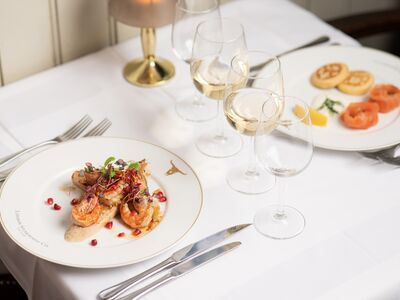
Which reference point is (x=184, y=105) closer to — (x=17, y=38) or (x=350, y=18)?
(x=17, y=38)

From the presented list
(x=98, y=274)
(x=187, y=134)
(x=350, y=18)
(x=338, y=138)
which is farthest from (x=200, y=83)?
(x=350, y=18)

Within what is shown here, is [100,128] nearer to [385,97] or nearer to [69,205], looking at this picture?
[69,205]

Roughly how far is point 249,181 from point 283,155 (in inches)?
6.7

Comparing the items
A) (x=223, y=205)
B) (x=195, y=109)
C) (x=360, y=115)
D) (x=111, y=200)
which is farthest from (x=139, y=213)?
(x=360, y=115)

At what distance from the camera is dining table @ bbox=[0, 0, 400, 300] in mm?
1195

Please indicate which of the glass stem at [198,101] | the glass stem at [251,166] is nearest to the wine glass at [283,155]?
the glass stem at [251,166]

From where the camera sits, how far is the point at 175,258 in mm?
1220

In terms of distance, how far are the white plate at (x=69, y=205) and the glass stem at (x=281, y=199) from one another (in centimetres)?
14

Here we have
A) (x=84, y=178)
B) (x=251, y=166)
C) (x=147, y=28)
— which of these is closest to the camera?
(x=84, y=178)

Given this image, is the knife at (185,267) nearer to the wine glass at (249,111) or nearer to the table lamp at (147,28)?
the wine glass at (249,111)

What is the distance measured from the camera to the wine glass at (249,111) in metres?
1.32

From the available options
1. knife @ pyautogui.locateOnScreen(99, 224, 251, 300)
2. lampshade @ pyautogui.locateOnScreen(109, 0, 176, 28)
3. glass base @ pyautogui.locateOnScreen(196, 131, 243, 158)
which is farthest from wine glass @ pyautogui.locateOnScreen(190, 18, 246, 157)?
knife @ pyautogui.locateOnScreen(99, 224, 251, 300)

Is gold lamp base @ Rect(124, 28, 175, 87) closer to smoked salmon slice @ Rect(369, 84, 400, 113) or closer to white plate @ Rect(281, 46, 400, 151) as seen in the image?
white plate @ Rect(281, 46, 400, 151)

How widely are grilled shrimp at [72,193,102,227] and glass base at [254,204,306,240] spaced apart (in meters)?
0.28
